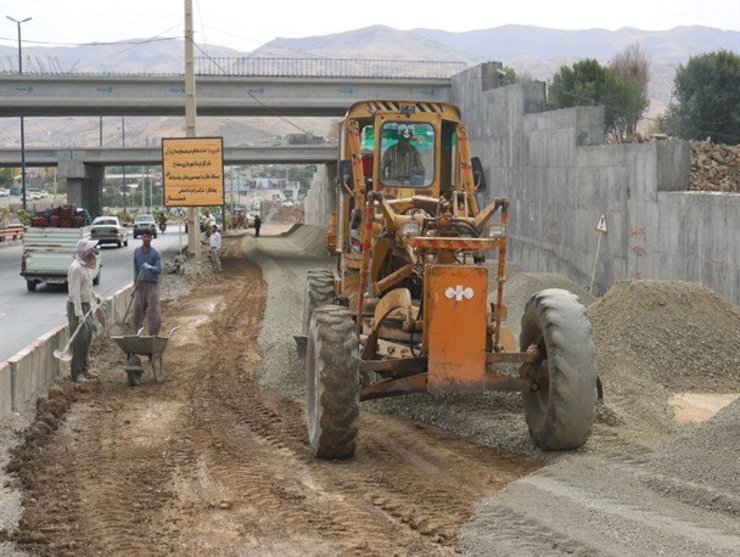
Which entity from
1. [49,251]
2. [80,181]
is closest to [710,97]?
[49,251]

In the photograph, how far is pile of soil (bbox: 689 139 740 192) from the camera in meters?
29.0

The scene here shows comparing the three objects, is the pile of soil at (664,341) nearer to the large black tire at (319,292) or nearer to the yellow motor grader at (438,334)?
the yellow motor grader at (438,334)

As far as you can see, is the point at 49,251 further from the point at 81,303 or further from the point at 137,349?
the point at 137,349

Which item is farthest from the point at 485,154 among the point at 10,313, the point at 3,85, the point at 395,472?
the point at 395,472

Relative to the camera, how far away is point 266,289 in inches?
1325

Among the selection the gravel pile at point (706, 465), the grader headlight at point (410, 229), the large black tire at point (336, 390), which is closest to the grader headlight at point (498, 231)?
the grader headlight at point (410, 229)

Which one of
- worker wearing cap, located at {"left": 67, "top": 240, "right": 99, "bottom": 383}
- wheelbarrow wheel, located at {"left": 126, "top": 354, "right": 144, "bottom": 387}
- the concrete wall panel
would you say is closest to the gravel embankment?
wheelbarrow wheel, located at {"left": 126, "top": 354, "right": 144, "bottom": 387}

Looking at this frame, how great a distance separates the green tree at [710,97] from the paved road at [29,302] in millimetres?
26211

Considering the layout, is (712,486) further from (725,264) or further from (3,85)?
(3,85)

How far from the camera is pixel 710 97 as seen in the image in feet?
175

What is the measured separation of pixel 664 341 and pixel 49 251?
20842 millimetres

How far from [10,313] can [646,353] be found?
1698cm

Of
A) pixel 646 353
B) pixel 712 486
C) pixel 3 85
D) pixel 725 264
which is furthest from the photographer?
pixel 3 85

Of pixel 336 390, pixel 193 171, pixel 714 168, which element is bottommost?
pixel 336 390
